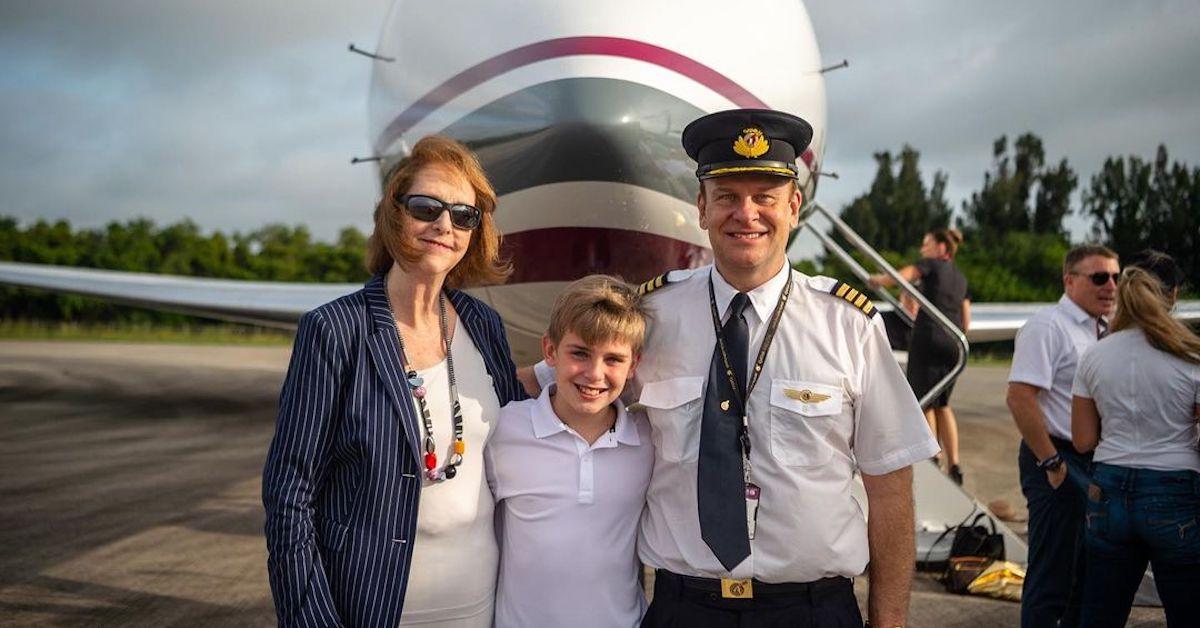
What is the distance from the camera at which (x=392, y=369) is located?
196 centimetres

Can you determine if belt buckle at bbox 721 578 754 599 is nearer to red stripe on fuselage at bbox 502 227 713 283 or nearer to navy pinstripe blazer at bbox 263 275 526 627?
navy pinstripe blazer at bbox 263 275 526 627

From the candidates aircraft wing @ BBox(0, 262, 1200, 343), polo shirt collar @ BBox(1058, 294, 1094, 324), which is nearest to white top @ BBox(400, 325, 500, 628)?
polo shirt collar @ BBox(1058, 294, 1094, 324)

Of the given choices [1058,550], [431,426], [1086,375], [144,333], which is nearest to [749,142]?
[431,426]

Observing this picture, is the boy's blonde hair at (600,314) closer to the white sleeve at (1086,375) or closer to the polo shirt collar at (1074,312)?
the white sleeve at (1086,375)

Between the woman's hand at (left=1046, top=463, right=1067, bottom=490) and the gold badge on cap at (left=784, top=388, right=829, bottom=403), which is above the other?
the gold badge on cap at (left=784, top=388, right=829, bottom=403)

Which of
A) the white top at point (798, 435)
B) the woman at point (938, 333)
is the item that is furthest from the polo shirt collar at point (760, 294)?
the woman at point (938, 333)

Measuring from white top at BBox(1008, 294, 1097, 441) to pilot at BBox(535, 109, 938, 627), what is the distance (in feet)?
6.93

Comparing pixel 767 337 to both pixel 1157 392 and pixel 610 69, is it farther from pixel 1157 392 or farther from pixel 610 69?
pixel 1157 392

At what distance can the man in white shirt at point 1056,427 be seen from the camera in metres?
3.62

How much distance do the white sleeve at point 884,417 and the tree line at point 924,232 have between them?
37270 mm

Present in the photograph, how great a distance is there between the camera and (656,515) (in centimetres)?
211

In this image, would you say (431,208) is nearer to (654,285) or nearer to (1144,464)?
(654,285)

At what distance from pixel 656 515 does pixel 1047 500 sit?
254 cm

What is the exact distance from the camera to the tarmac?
422cm
